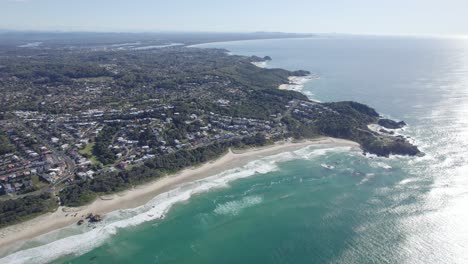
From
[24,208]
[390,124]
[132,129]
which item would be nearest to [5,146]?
[132,129]

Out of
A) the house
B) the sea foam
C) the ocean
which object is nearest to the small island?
the house

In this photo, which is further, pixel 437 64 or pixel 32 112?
pixel 437 64

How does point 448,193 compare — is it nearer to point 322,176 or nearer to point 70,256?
point 322,176

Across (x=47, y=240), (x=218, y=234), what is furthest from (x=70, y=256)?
(x=218, y=234)

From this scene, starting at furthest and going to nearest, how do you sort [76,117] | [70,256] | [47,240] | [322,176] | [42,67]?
[42,67] → [76,117] → [322,176] → [47,240] → [70,256]

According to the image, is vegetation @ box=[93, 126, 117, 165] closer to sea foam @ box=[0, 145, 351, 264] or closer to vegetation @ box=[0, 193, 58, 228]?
vegetation @ box=[0, 193, 58, 228]

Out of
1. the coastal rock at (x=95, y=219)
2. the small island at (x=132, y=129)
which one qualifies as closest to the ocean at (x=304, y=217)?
the coastal rock at (x=95, y=219)

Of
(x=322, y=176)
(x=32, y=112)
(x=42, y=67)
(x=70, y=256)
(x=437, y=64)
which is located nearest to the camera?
(x=70, y=256)

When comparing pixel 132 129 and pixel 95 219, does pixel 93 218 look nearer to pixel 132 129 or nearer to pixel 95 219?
pixel 95 219
